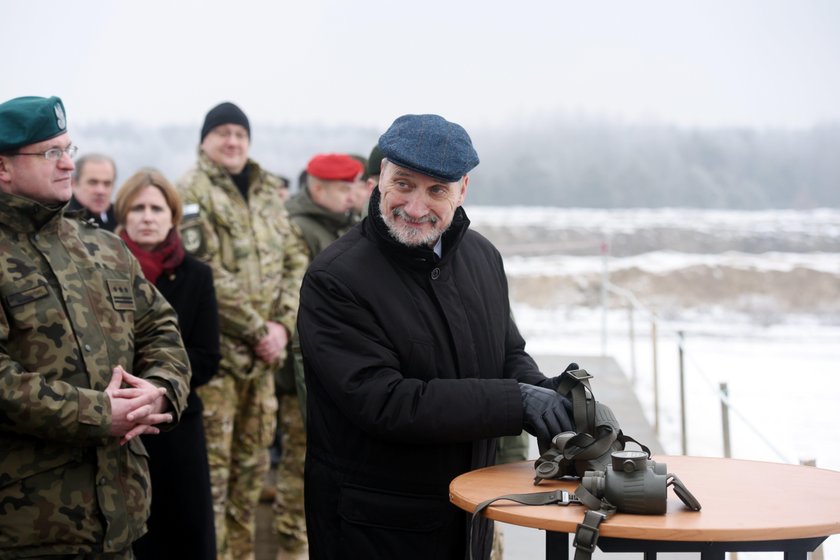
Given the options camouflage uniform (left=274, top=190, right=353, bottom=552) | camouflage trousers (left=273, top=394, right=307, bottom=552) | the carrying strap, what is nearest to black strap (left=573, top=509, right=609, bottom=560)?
the carrying strap

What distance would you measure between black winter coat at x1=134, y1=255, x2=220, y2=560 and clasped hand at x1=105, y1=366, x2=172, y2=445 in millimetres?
931

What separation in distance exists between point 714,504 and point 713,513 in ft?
0.23

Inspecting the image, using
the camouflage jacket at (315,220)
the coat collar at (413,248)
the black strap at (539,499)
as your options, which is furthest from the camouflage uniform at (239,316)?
Result: the black strap at (539,499)

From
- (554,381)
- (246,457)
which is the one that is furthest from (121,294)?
(246,457)

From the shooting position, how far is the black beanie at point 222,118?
4.48 m

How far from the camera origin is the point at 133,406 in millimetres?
2465

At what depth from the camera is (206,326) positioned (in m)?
3.66

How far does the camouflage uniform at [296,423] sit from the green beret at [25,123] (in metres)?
1.89

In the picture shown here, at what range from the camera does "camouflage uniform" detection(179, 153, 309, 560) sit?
4164mm

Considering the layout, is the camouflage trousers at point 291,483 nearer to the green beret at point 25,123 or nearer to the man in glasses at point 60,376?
the man in glasses at point 60,376

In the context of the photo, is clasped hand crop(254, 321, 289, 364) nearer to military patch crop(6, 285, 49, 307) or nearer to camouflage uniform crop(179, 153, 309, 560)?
camouflage uniform crop(179, 153, 309, 560)

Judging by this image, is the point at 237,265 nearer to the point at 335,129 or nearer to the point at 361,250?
the point at 361,250

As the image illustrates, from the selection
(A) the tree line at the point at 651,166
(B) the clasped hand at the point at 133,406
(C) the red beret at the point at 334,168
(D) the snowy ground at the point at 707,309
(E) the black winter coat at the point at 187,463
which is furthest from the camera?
(A) the tree line at the point at 651,166

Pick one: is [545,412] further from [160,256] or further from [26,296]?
[160,256]
